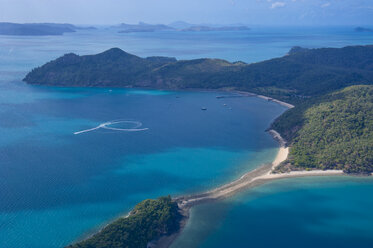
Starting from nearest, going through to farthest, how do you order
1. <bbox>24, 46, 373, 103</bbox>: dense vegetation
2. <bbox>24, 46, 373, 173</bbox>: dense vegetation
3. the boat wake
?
<bbox>24, 46, 373, 173</bbox>: dense vegetation
the boat wake
<bbox>24, 46, 373, 103</bbox>: dense vegetation

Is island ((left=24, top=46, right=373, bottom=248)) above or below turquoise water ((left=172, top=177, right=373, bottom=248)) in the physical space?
above

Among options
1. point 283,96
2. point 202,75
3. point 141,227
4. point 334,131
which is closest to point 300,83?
point 283,96

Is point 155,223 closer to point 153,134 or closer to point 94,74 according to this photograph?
point 153,134

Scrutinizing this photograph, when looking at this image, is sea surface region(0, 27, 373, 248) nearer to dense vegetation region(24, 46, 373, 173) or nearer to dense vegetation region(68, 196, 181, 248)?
dense vegetation region(68, 196, 181, 248)

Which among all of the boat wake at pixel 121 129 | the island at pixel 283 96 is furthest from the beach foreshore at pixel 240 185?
the boat wake at pixel 121 129

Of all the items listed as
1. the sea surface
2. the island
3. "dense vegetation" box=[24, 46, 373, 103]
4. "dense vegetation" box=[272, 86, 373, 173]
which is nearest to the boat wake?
the sea surface

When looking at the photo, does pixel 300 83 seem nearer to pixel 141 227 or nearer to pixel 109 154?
pixel 109 154
